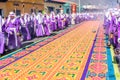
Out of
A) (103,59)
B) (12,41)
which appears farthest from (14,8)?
(103,59)

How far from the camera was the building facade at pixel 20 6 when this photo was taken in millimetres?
22878

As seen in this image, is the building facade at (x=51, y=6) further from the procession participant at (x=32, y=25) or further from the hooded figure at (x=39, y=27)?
the procession participant at (x=32, y=25)

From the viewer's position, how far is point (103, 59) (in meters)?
8.76

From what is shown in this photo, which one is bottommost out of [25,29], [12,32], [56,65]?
[56,65]

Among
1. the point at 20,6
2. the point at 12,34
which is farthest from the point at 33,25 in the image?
the point at 20,6

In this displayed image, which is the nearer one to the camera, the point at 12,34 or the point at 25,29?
the point at 12,34

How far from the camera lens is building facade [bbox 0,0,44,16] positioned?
2288 cm

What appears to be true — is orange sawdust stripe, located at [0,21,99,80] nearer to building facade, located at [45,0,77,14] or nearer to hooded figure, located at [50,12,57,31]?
hooded figure, located at [50,12,57,31]

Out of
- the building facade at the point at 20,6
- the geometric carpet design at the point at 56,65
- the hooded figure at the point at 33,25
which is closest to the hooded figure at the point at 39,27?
the hooded figure at the point at 33,25

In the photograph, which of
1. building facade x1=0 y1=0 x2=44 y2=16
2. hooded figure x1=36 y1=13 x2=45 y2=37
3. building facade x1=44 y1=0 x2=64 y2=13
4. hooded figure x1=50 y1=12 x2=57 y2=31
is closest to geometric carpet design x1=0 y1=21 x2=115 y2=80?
hooded figure x1=36 y1=13 x2=45 y2=37

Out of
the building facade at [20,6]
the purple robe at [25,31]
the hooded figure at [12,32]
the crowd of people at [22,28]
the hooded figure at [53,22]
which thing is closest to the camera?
the crowd of people at [22,28]

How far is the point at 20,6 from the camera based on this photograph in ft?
86.4

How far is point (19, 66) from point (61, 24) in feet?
51.7

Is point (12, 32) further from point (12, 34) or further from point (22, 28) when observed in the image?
point (22, 28)
